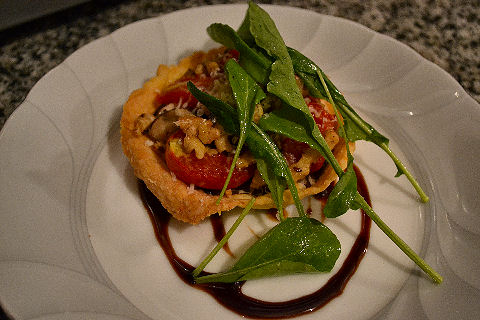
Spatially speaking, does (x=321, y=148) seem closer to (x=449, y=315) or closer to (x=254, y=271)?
(x=254, y=271)

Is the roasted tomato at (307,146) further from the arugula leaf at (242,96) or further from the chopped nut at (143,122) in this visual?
the chopped nut at (143,122)

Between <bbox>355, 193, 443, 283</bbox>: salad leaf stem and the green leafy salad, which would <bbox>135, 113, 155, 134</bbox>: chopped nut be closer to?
the green leafy salad

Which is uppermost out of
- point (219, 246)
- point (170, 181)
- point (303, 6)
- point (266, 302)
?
point (303, 6)

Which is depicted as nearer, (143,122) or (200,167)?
(200,167)

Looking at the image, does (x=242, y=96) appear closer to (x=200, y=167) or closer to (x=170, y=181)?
(x=200, y=167)

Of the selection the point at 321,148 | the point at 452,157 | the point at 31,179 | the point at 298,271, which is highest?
the point at 321,148

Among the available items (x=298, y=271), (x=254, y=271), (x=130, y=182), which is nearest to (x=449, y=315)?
(x=298, y=271)

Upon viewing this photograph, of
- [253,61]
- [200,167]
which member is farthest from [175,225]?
[253,61]
